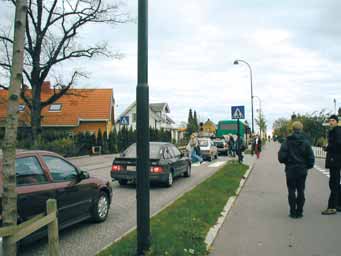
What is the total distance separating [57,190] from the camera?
20.0 feet

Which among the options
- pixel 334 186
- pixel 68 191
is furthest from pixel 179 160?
pixel 68 191

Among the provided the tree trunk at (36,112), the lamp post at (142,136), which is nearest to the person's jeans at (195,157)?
the tree trunk at (36,112)

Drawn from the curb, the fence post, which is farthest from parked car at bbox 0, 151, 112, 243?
the curb

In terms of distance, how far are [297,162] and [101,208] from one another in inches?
152

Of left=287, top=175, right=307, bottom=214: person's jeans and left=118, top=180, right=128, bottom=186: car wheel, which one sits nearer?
left=287, top=175, right=307, bottom=214: person's jeans

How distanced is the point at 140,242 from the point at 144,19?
2755 mm

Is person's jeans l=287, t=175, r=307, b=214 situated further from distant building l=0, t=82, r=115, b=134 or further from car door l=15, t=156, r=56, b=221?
distant building l=0, t=82, r=115, b=134

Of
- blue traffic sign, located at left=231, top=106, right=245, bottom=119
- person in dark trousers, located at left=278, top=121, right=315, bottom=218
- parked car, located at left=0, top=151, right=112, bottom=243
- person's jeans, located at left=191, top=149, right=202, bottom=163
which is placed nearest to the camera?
parked car, located at left=0, top=151, right=112, bottom=243

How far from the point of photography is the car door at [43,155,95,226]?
245 inches

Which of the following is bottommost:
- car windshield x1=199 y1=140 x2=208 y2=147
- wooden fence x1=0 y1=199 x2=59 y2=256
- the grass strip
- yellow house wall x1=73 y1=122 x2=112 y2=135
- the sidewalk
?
the sidewalk

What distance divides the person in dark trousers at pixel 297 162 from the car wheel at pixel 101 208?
3.56 m

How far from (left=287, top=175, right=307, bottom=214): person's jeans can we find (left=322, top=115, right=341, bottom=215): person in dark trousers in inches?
27.0

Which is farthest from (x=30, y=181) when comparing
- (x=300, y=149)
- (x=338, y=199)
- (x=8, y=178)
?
(x=338, y=199)

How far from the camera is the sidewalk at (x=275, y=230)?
5602 mm
